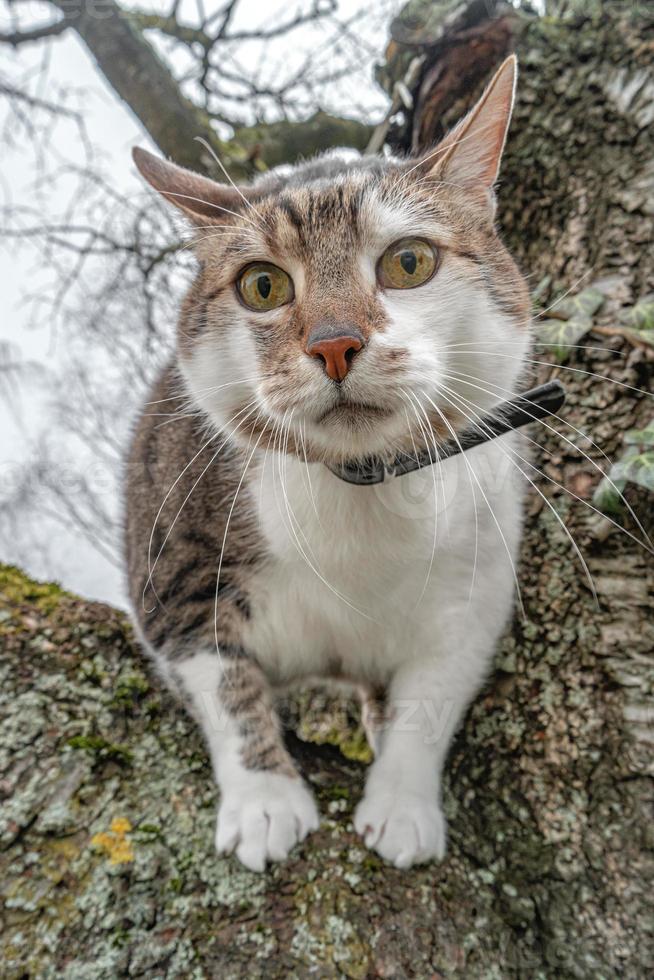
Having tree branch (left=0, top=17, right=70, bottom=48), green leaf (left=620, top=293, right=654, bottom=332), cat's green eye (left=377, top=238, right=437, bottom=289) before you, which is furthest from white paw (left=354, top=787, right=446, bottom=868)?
tree branch (left=0, top=17, right=70, bottom=48)

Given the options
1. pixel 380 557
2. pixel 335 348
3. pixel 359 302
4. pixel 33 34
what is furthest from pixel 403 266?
pixel 33 34

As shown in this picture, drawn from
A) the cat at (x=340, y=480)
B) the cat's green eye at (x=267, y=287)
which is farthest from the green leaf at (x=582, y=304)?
the cat's green eye at (x=267, y=287)

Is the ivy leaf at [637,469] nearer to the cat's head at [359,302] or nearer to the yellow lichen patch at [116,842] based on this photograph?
the cat's head at [359,302]

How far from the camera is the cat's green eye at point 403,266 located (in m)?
1.15

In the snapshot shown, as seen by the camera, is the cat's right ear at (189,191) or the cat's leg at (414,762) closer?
the cat's leg at (414,762)

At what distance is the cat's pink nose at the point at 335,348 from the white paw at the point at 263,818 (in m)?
0.77

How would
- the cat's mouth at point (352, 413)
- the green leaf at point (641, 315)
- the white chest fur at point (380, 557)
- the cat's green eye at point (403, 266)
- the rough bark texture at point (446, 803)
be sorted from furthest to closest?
1. the green leaf at point (641, 315)
2. the white chest fur at point (380, 557)
3. the cat's green eye at point (403, 266)
4. the cat's mouth at point (352, 413)
5. the rough bark texture at point (446, 803)

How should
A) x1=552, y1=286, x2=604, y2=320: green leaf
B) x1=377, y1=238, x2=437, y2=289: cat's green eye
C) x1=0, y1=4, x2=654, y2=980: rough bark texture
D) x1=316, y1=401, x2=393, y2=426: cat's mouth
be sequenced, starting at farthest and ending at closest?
x1=552, y1=286, x2=604, y2=320: green leaf
x1=377, y1=238, x2=437, y2=289: cat's green eye
x1=316, y1=401, x2=393, y2=426: cat's mouth
x1=0, y1=4, x2=654, y2=980: rough bark texture

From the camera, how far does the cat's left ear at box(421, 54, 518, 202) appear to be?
120 cm

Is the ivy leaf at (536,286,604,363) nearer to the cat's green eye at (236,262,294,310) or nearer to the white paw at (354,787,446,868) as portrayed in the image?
the cat's green eye at (236,262,294,310)

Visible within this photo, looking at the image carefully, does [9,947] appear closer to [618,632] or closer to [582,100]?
[618,632]

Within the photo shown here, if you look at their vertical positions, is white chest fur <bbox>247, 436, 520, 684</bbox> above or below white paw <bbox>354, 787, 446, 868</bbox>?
A: above

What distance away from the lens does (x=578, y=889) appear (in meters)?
1.04

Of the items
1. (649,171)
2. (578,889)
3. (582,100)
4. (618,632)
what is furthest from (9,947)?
(582,100)
